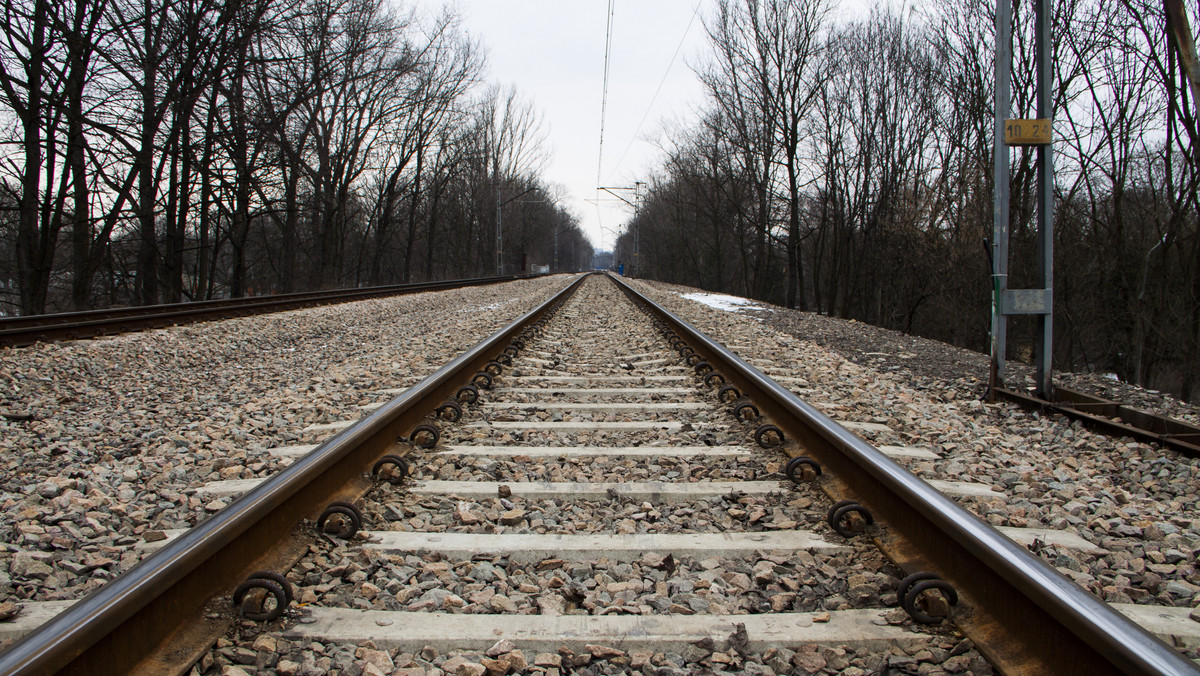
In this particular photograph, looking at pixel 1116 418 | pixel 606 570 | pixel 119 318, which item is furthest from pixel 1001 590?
pixel 119 318

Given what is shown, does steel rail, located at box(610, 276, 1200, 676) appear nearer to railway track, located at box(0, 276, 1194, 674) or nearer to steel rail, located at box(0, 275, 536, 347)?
railway track, located at box(0, 276, 1194, 674)

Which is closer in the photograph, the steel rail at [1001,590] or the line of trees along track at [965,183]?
the steel rail at [1001,590]

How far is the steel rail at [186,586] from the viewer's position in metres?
1.29

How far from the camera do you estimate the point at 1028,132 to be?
16.3 ft

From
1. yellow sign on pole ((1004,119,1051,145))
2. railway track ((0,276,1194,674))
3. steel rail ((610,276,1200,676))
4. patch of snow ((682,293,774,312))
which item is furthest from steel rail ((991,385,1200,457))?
patch of snow ((682,293,774,312))

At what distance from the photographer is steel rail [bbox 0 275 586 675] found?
1.29 meters

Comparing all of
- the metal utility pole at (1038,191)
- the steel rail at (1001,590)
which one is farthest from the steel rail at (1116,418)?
the steel rail at (1001,590)

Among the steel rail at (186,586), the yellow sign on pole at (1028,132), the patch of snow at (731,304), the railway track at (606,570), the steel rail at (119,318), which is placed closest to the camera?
the steel rail at (186,586)

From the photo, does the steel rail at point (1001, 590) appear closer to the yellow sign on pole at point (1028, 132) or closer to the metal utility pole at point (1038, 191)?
the metal utility pole at point (1038, 191)

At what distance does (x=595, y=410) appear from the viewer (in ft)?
13.7

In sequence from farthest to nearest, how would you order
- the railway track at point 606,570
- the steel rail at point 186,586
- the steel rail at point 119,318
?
the steel rail at point 119,318 → the railway track at point 606,570 → the steel rail at point 186,586

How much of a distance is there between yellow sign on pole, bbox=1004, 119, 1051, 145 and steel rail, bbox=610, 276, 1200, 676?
372 centimetres

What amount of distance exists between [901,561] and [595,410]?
7.84 ft

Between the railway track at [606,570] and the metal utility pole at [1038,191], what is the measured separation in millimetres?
2607
